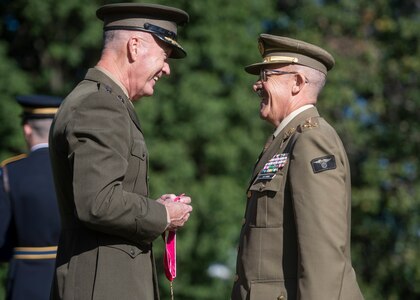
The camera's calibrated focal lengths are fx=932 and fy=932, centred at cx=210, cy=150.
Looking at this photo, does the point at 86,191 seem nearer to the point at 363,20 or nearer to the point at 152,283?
the point at 152,283

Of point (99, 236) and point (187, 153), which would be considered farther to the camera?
point (187, 153)

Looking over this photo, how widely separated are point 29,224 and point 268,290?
202cm

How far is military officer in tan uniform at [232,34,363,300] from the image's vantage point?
388cm

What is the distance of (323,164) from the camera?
13.0ft

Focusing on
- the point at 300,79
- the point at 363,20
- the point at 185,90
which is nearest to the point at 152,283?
the point at 300,79

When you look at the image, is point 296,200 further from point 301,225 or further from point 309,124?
point 309,124

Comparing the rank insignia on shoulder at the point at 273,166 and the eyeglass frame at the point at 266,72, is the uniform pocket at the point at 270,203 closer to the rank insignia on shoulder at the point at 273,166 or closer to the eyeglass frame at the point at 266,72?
the rank insignia on shoulder at the point at 273,166

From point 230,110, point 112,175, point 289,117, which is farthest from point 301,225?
point 230,110

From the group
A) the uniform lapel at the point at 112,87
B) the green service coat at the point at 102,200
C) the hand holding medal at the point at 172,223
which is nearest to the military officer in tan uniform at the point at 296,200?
the hand holding medal at the point at 172,223

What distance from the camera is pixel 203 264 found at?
1382 centimetres

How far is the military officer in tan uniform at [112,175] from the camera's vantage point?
3.69 metres

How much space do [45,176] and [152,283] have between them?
1778 millimetres

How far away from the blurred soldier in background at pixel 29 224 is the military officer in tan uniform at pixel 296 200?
172 cm

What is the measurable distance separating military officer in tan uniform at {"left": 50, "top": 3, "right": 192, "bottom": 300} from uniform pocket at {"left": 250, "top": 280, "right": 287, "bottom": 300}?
17.0 inches
